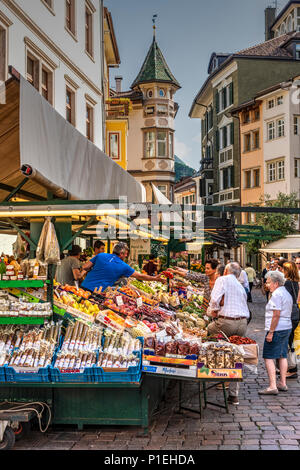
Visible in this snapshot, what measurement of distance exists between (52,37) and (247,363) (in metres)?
12.3

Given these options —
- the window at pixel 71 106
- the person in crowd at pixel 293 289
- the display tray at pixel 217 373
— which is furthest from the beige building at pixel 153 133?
the display tray at pixel 217 373

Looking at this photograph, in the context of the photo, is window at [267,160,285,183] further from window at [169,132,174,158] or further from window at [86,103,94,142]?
window at [86,103,94,142]

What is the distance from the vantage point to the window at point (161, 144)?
4397cm

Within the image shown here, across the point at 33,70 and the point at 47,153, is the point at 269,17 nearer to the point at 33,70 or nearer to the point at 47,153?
the point at 33,70

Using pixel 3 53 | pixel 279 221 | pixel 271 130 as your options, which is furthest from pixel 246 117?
pixel 3 53

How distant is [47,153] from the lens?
5.05 m

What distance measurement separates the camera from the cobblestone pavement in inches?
222

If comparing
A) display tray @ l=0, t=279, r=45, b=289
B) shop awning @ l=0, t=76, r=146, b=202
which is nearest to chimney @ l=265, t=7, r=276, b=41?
shop awning @ l=0, t=76, r=146, b=202

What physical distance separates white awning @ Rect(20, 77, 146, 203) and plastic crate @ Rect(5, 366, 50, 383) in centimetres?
186

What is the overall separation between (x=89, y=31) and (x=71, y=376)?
1731 cm

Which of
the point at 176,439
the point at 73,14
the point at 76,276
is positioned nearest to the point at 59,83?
the point at 73,14

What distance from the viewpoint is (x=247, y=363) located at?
6.71 metres

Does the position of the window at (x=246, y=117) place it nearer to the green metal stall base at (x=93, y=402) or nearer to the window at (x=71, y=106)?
the window at (x=71, y=106)

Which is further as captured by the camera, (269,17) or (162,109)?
(269,17)
